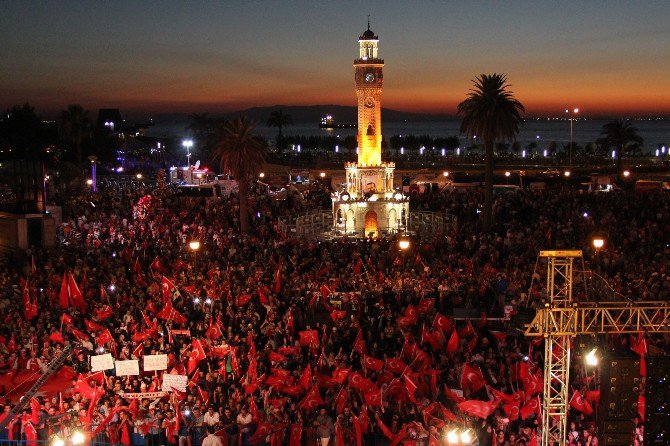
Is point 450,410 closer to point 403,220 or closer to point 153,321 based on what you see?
point 153,321

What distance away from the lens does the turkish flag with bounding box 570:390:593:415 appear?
16.8 m

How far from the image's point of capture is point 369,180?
165 feet

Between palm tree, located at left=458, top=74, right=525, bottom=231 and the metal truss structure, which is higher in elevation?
palm tree, located at left=458, top=74, right=525, bottom=231

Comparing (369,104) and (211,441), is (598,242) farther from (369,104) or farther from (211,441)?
(369,104)

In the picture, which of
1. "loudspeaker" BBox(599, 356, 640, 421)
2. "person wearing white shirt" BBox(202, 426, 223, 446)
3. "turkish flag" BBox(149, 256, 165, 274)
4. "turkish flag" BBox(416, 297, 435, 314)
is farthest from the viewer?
"turkish flag" BBox(149, 256, 165, 274)

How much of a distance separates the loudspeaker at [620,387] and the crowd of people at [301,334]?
5.35 ft

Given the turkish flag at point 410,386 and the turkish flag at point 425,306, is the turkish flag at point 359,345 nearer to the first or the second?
the turkish flag at point 410,386

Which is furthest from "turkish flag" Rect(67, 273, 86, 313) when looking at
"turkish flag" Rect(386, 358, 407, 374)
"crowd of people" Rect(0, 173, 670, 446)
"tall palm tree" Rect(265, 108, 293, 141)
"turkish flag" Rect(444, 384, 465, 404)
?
"tall palm tree" Rect(265, 108, 293, 141)

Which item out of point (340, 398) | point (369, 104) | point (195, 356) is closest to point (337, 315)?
point (195, 356)

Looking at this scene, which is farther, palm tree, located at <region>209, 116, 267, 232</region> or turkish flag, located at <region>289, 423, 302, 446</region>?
palm tree, located at <region>209, 116, 267, 232</region>

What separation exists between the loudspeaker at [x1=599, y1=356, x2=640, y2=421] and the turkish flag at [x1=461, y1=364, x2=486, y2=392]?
343cm

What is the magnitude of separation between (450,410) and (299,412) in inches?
135

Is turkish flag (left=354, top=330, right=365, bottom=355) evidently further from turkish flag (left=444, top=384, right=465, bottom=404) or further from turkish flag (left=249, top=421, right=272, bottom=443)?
turkish flag (left=249, top=421, right=272, bottom=443)

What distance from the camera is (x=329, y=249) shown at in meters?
31.2
